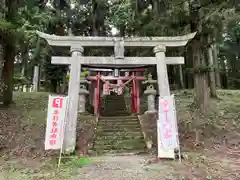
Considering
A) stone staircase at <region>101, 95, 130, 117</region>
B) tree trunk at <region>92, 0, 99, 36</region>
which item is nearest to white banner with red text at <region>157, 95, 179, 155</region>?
stone staircase at <region>101, 95, 130, 117</region>

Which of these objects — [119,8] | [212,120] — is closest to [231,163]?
[212,120]

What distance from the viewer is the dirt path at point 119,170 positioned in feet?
17.2

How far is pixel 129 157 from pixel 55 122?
231 cm

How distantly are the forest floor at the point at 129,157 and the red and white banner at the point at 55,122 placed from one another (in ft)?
1.75

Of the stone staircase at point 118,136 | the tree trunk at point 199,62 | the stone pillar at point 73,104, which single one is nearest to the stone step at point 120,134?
the stone staircase at point 118,136

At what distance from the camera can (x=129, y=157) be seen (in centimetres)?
694

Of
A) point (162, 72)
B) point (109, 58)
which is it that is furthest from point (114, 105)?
point (162, 72)

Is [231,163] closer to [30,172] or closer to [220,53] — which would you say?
[30,172]

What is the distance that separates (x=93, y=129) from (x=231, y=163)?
15.9ft

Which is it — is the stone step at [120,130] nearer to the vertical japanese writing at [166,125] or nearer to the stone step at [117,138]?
the stone step at [117,138]

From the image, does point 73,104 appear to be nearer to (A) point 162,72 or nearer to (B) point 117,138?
(B) point 117,138

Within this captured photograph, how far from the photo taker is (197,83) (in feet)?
29.5

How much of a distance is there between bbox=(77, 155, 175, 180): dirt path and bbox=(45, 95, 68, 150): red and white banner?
1.14m

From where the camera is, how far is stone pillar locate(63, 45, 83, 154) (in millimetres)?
7109
